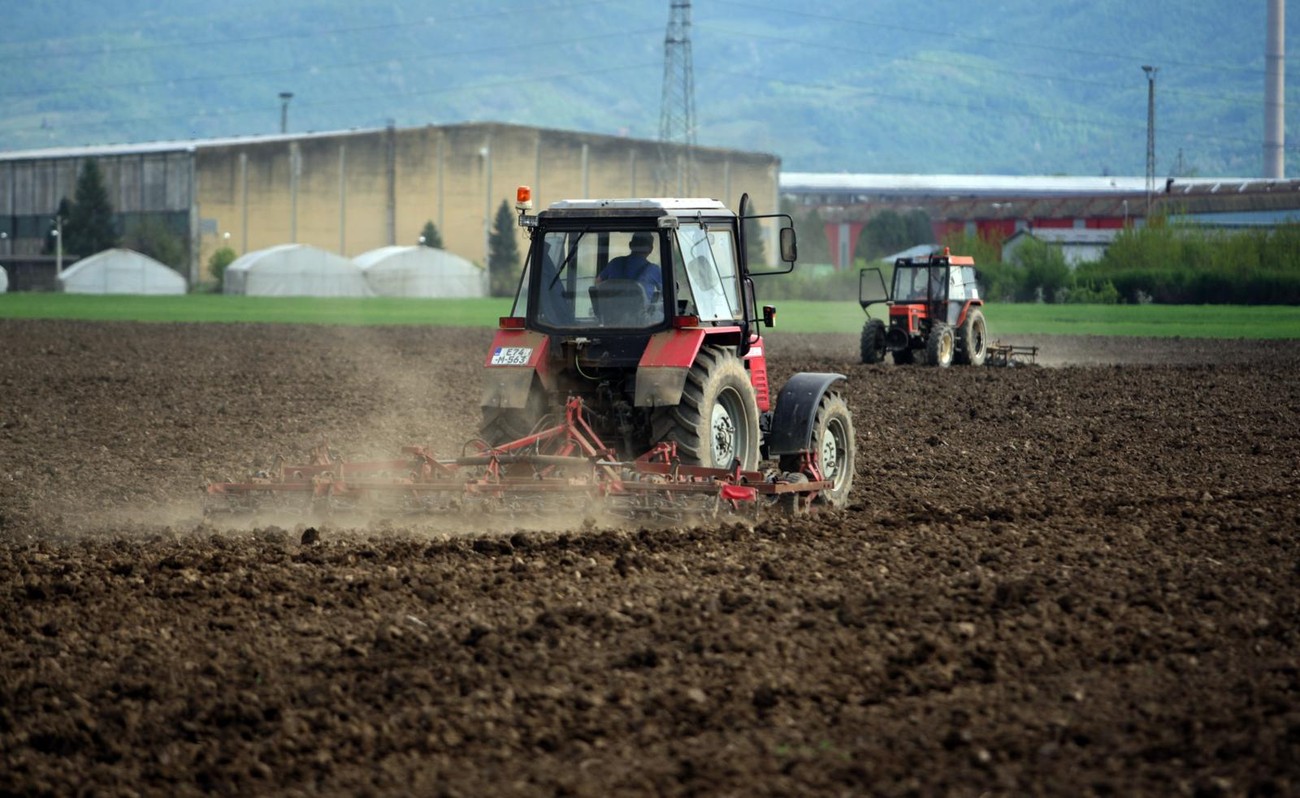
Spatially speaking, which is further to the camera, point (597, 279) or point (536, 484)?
point (597, 279)

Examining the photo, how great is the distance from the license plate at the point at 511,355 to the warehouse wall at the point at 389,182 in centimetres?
6698

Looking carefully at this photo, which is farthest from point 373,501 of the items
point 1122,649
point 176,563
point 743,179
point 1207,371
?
point 743,179

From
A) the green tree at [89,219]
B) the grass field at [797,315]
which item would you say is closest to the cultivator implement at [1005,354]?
the grass field at [797,315]

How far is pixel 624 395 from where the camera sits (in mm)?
11531

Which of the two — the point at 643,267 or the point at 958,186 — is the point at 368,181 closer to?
the point at 958,186

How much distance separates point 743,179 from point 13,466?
252 ft

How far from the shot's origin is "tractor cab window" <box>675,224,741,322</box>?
11.4 m

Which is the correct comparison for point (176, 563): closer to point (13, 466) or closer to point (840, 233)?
point (13, 466)

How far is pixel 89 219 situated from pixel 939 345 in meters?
67.1

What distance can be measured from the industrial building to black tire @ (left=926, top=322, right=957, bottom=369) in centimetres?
4993

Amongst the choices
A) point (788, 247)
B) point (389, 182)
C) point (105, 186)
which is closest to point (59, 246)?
point (105, 186)

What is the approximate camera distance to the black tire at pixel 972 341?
29.0m

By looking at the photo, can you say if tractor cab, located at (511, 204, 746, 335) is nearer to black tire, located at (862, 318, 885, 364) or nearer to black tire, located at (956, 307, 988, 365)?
black tire, located at (862, 318, 885, 364)

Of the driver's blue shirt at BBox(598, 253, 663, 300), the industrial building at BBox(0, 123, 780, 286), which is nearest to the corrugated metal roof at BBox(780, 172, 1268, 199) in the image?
the industrial building at BBox(0, 123, 780, 286)
